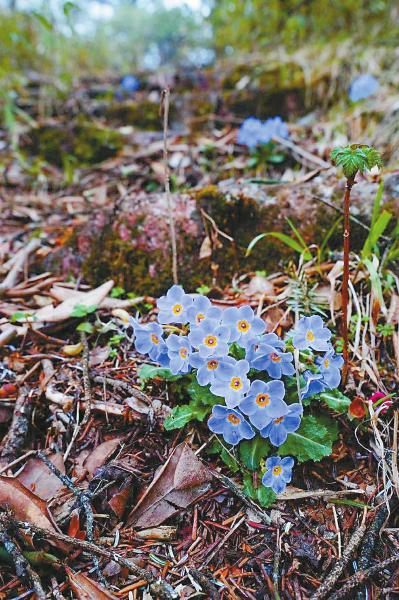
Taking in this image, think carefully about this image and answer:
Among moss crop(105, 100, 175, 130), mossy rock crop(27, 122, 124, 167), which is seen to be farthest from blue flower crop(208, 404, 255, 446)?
moss crop(105, 100, 175, 130)

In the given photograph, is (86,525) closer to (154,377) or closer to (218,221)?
(154,377)

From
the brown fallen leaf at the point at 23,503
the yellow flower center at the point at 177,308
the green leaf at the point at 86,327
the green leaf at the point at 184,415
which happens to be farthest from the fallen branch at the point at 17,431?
the yellow flower center at the point at 177,308

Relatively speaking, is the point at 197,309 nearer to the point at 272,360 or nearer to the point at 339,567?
the point at 272,360

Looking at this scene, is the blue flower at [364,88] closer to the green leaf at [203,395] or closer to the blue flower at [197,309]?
the blue flower at [197,309]

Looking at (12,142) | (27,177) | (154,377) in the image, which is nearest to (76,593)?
(154,377)

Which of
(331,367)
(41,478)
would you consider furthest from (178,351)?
(41,478)

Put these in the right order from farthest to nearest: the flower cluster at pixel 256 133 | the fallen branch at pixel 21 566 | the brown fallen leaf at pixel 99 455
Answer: the flower cluster at pixel 256 133 → the brown fallen leaf at pixel 99 455 → the fallen branch at pixel 21 566
